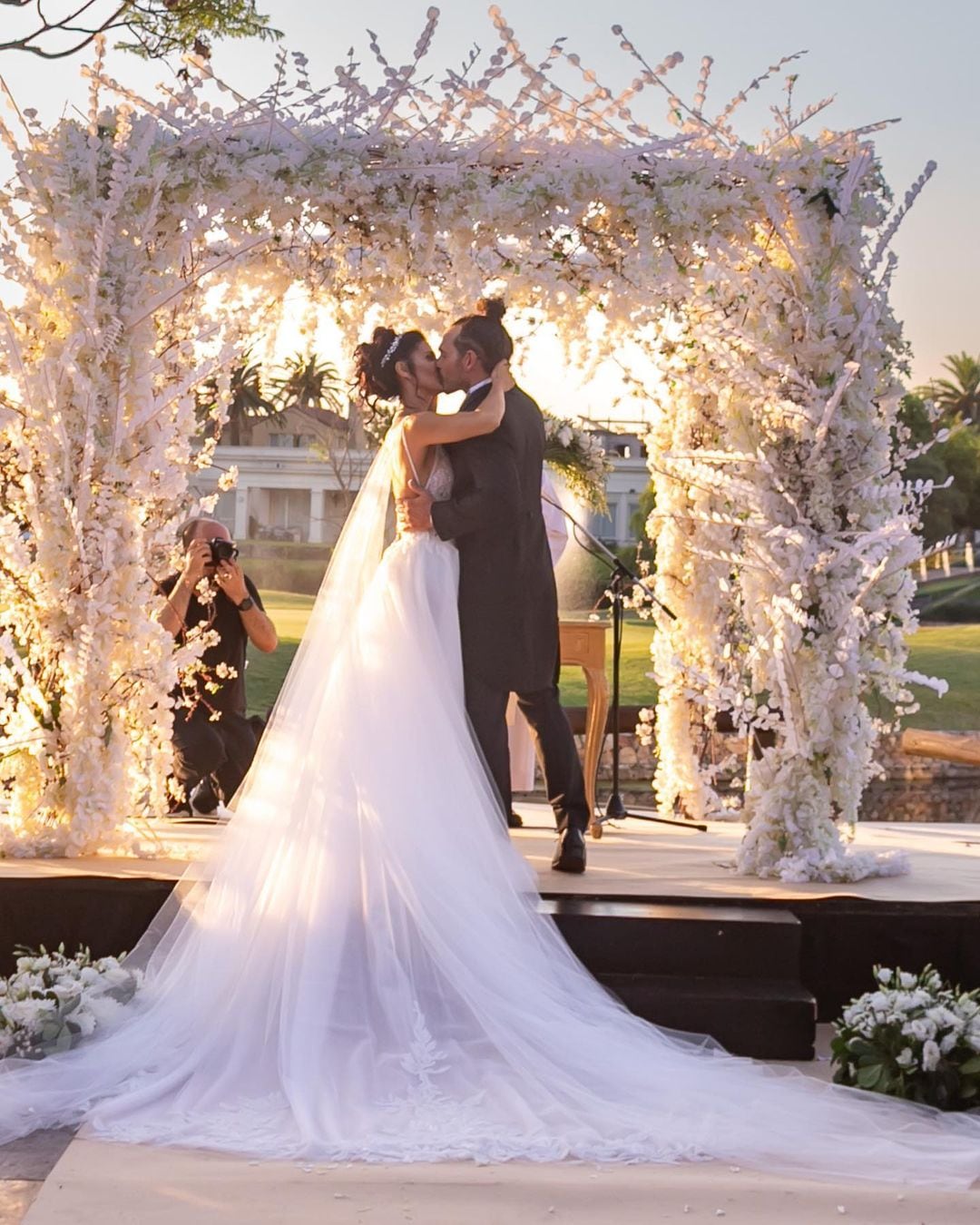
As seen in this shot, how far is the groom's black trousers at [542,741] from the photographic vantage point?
5285 millimetres

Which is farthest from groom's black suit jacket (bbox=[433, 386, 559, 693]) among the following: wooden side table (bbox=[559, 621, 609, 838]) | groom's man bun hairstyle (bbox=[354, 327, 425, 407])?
wooden side table (bbox=[559, 621, 609, 838])

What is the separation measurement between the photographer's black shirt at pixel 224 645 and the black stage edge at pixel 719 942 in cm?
194

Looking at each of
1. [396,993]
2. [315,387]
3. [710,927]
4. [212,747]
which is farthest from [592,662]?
[315,387]

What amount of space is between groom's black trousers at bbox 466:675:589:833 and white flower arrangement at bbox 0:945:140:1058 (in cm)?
143

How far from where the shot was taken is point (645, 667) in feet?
70.3

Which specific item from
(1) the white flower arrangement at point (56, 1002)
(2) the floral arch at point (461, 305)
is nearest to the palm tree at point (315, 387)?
(2) the floral arch at point (461, 305)

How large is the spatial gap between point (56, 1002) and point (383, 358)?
2444mm

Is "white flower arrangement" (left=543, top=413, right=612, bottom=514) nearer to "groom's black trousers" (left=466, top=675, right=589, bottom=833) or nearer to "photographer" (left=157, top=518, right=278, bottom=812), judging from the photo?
"photographer" (left=157, top=518, right=278, bottom=812)

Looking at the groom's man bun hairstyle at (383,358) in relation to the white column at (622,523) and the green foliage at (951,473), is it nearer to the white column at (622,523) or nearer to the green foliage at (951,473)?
the white column at (622,523)

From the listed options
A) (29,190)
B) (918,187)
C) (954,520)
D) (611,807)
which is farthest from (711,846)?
(954,520)

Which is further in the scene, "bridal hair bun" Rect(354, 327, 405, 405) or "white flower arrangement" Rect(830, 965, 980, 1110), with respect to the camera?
"bridal hair bun" Rect(354, 327, 405, 405)

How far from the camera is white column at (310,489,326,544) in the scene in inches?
898

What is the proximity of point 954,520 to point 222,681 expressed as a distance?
1867 centimetres

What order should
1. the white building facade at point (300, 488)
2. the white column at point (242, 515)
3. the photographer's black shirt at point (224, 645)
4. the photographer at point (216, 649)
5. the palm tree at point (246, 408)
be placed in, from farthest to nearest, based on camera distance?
the palm tree at point (246, 408) → the white column at point (242, 515) → the white building facade at point (300, 488) → the photographer's black shirt at point (224, 645) → the photographer at point (216, 649)
